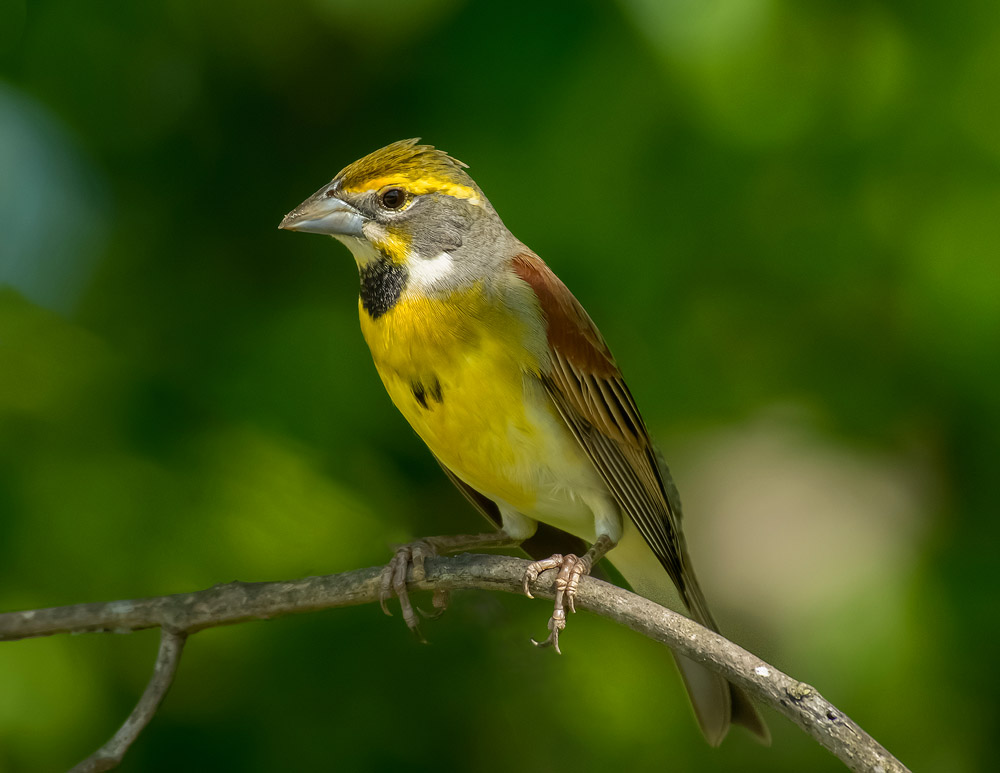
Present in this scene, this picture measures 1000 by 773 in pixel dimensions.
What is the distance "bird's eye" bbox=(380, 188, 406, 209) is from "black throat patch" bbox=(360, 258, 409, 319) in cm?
13

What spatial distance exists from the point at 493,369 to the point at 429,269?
1.00 ft

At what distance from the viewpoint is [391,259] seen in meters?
2.69

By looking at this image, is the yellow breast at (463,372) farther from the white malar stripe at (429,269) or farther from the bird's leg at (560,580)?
the bird's leg at (560,580)

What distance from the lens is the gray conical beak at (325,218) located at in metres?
2.54

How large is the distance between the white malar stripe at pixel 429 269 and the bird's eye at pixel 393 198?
5.4 inches

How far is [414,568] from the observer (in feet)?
9.01

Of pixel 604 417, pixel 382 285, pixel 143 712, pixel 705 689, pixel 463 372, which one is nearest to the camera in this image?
pixel 143 712

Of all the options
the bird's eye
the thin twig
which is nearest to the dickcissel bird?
the bird's eye

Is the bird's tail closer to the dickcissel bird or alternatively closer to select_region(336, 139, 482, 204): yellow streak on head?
the dickcissel bird

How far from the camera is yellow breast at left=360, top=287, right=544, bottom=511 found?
2.58 metres

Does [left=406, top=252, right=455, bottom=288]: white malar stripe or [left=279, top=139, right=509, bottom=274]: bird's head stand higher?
[left=279, top=139, right=509, bottom=274]: bird's head

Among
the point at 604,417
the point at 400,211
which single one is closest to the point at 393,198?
the point at 400,211

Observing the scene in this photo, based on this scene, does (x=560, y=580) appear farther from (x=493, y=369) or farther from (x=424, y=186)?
(x=424, y=186)

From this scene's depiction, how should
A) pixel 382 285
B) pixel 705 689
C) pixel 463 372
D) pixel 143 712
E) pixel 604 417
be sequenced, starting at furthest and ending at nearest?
pixel 705 689 → pixel 604 417 → pixel 382 285 → pixel 463 372 → pixel 143 712
